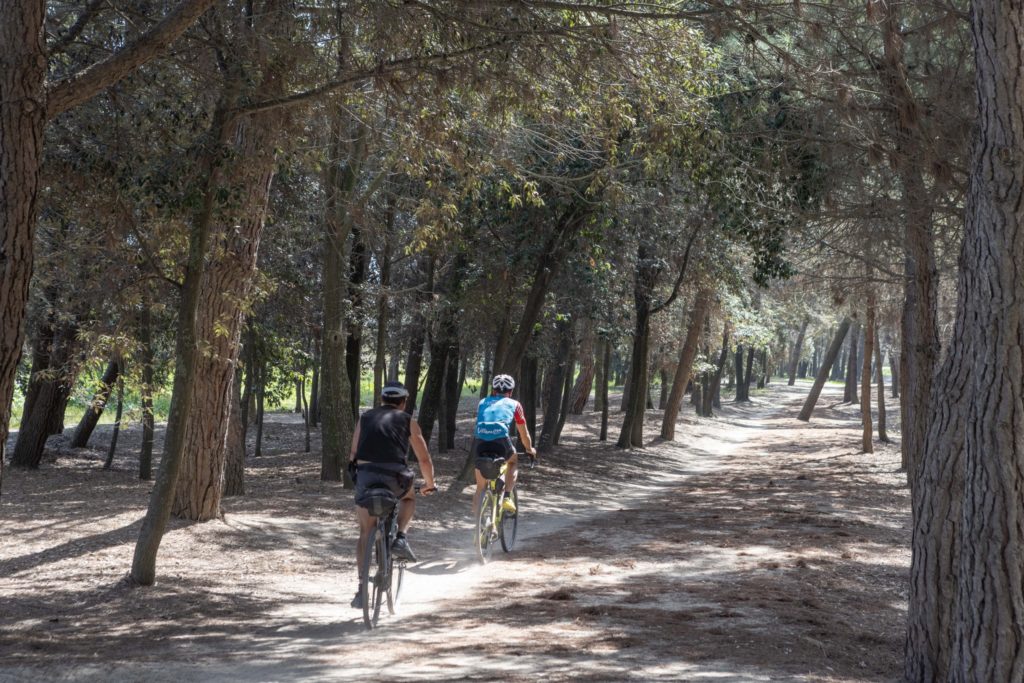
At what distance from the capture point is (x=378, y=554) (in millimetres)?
8281

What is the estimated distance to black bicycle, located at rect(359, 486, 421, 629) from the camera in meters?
8.09

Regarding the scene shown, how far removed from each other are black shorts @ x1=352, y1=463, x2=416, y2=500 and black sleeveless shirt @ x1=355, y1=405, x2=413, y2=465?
0.04 m

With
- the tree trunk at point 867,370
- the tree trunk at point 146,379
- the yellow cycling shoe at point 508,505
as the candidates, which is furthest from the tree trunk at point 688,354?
the yellow cycling shoe at point 508,505

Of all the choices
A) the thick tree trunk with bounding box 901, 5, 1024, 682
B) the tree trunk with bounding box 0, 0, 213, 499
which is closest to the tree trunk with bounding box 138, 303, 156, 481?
the tree trunk with bounding box 0, 0, 213, 499

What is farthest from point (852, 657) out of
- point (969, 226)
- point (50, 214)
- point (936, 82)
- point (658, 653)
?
point (50, 214)

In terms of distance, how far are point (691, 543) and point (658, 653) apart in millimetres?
5887

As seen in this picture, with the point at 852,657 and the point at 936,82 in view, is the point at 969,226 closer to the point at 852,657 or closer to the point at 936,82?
the point at 852,657

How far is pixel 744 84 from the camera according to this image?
1557 cm

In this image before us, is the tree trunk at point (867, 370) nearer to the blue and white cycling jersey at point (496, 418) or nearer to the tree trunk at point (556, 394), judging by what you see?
the tree trunk at point (556, 394)

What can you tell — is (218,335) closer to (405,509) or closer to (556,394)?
(405,509)

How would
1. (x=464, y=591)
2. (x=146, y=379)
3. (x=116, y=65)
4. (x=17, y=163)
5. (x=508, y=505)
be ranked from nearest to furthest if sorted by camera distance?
(x=17, y=163), (x=116, y=65), (x=464, y=591), (x=508, y=505), (x=146, y=379)

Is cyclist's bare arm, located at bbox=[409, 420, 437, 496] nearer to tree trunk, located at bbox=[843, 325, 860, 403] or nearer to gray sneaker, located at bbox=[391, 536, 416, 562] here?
gray sneaker, located at bbox=[391, 536, 416, 562]

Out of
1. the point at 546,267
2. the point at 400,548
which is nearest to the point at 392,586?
the point at 400,548

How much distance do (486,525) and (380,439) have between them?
3.52 meters
